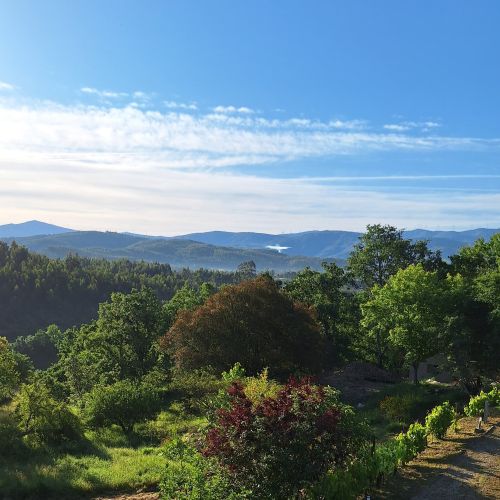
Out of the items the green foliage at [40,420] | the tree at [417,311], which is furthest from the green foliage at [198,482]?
the tree at [417,311]

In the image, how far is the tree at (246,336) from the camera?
33562 mm

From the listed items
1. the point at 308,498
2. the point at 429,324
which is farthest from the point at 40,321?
the point at 308,498

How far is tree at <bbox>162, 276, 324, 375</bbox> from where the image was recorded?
33.6 metres

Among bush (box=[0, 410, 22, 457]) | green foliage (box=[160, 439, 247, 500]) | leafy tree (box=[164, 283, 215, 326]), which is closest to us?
green foliage (box=[160, 439, 247, 500])

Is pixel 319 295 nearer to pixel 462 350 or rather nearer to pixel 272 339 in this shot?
pixel 272 339

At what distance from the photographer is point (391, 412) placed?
1003 inches

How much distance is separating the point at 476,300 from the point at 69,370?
35520mm

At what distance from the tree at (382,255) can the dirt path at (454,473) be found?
34.8 m

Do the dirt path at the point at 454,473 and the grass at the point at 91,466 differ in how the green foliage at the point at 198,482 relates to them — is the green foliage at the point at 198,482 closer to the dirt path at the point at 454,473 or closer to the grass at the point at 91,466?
the grass at the point at 91,466

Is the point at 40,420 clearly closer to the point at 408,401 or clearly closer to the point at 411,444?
the point at 411,444

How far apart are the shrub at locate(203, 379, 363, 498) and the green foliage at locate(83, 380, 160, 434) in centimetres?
1744

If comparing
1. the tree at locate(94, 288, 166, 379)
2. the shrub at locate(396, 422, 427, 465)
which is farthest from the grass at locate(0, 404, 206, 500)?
the tree at locate(94, 288, 166, 379)

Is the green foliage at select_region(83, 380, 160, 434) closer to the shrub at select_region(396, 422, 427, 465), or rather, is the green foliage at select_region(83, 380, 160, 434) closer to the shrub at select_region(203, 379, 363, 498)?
the shrub at select_region(396, 422, 427, 465)

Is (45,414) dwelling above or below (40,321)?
above
